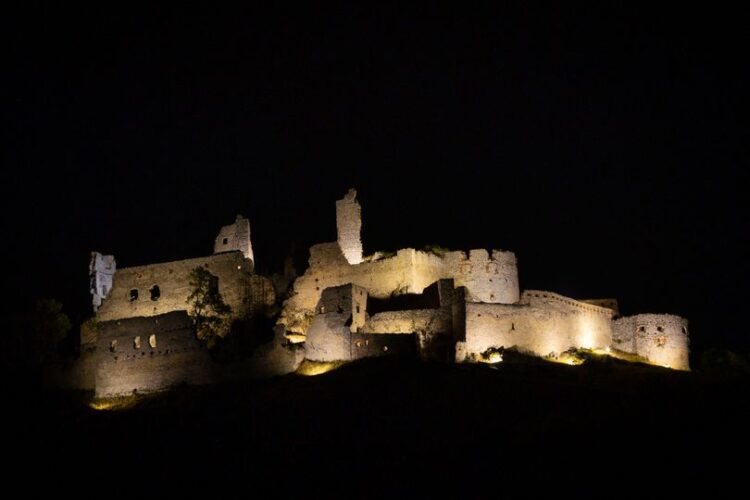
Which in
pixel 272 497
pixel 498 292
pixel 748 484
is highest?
pixel 498 292

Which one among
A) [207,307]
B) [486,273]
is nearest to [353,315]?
[486,273]

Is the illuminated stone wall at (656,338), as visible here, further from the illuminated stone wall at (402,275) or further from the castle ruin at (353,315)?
the illuminated stone wall at (402,275)

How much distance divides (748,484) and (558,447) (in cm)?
737

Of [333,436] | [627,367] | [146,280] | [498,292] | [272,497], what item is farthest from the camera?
[146,280]

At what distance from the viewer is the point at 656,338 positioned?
5119 centimetres

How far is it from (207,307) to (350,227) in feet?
37.2

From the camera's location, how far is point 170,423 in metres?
36.1

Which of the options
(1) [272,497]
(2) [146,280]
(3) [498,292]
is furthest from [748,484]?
(2) [146,280]

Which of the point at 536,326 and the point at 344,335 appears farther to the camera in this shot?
the point at 536,326

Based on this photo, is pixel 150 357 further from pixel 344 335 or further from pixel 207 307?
pixel 344 335

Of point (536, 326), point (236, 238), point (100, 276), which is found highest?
point (236, 238)

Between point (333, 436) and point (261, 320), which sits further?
point (261, 320)

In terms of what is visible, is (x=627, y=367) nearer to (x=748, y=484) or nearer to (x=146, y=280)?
(x=748, y=484)

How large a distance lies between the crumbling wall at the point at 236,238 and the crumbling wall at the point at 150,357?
1295 cm
